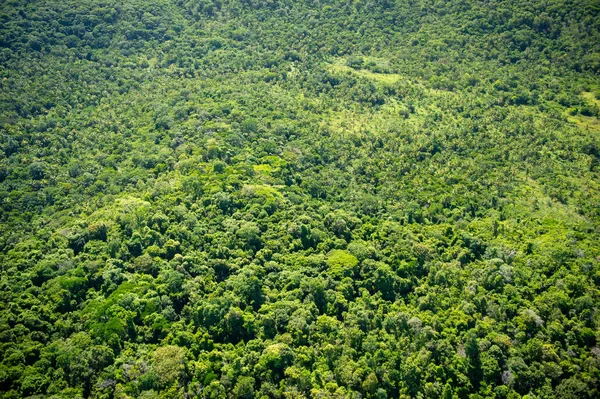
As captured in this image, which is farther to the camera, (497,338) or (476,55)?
(476,55)

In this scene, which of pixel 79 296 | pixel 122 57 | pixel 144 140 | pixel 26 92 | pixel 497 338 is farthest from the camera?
pixel 122 57

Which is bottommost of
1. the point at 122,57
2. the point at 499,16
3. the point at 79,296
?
the point at 79,296

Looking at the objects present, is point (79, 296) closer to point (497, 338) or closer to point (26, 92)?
point (497, 338)

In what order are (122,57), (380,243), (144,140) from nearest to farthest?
(380,243) → (144,140) → (122,57)

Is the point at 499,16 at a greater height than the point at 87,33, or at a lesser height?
greater

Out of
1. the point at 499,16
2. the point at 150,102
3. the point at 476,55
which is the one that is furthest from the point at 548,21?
the point at 150,102

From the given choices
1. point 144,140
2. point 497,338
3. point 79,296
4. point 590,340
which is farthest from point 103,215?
point 590,340
